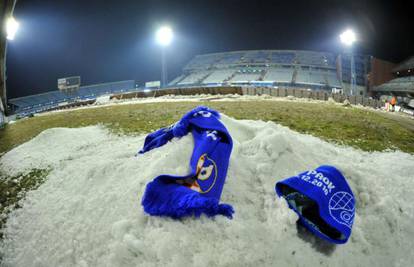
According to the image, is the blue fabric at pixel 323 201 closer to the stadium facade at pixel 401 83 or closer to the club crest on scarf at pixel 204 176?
the club crest on scarf at pixel 204 176

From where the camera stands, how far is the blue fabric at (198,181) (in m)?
1.95

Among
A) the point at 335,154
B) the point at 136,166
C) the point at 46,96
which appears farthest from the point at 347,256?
the point at 46,96

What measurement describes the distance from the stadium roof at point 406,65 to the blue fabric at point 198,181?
135ft

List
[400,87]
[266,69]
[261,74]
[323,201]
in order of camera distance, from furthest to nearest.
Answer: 1. [266,69]
2. [261,74]
3. [400,87]
4. [323,201]

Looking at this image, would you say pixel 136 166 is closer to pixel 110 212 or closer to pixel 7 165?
pixel 110 212

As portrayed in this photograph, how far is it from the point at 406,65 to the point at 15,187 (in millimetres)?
44368

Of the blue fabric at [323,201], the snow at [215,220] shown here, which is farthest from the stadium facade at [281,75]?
the blue fabric at [323,201]

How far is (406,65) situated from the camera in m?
35.0

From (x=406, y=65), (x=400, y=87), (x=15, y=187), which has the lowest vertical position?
(x=15, y=187)

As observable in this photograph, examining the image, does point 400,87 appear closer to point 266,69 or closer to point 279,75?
point 279,75

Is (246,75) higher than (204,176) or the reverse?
higher

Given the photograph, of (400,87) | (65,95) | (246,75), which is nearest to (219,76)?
(246,75)

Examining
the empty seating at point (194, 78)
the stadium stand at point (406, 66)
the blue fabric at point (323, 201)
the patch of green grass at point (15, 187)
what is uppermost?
the stadium stand at point (406, 66)

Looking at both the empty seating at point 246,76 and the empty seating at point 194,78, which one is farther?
the empty seating at point 194,78
